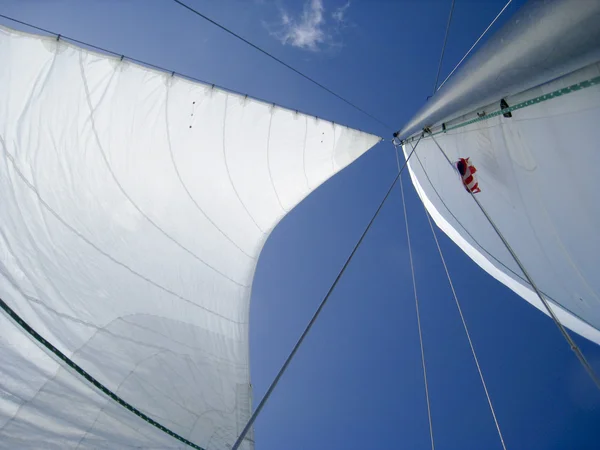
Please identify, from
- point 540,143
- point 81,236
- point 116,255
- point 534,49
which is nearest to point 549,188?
point 540,143

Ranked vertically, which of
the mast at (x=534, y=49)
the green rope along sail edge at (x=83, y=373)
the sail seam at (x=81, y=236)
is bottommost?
the green rope along sail edge at (x=83, y=373)

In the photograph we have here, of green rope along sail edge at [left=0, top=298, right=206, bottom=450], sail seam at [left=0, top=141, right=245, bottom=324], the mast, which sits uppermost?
the mast

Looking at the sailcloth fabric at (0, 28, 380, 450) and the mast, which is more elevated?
the mast

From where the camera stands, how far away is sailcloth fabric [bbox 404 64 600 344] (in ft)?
6.46

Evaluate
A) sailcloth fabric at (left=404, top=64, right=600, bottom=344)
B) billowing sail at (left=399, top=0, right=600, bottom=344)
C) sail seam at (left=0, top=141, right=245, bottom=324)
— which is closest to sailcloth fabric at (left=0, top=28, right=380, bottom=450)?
sail seam at (left=0, top=141, right=245, bottom=324)

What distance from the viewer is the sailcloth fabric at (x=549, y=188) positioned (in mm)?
1969

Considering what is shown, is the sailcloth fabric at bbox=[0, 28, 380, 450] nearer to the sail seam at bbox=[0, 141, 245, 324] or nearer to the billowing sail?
the sail seam at bbox=[0, 141, 245, 324]

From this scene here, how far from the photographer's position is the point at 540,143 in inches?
88.9

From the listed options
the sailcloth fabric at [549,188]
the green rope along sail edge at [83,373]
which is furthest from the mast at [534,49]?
the green rope along sail edge at [83,373]

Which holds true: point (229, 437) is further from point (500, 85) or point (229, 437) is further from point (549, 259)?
point (549, 259)

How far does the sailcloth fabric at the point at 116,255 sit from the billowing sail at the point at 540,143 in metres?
2.39

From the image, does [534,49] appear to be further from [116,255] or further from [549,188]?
[116,255]

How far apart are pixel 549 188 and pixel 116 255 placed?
10.5ft

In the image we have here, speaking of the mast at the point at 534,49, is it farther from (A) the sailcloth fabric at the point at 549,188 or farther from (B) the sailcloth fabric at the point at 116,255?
(B) the sailcloth fabric at the point at 116,255
